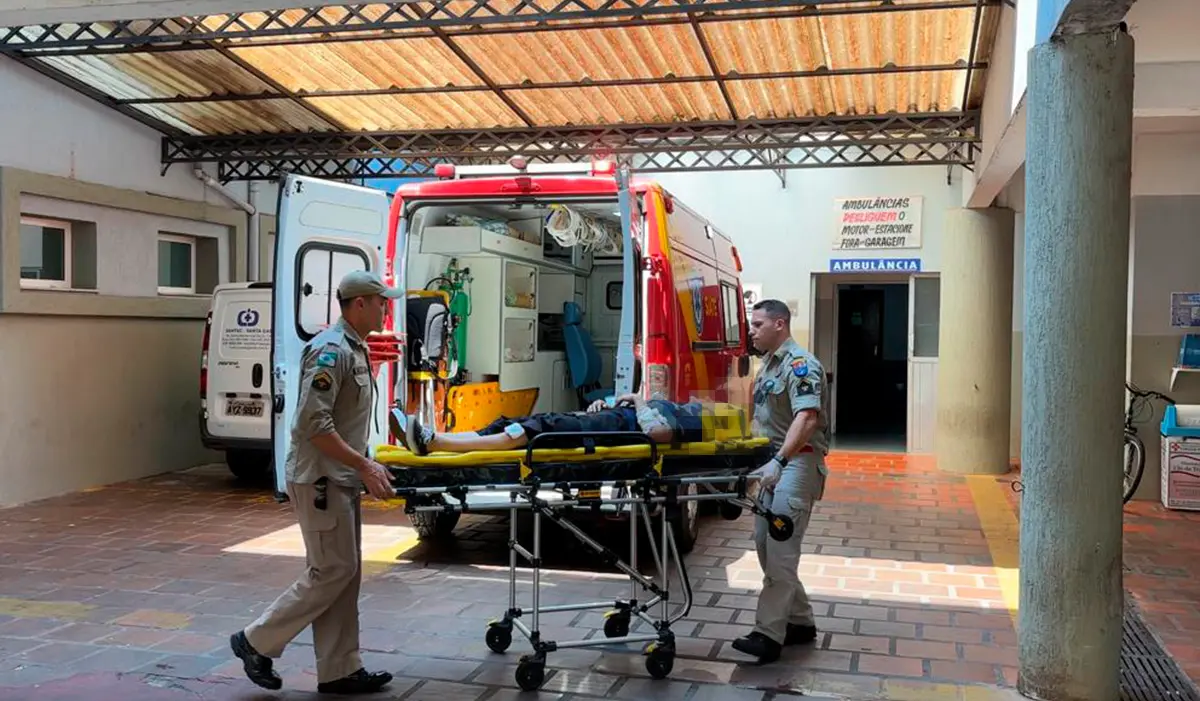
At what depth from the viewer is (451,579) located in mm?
6344

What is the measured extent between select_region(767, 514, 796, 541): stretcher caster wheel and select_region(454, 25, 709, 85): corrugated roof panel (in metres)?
4.70

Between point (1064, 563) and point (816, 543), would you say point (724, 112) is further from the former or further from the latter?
point (1064, 563)

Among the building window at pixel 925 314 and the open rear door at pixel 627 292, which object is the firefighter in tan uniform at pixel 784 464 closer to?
the open rear door at pixel 627 292

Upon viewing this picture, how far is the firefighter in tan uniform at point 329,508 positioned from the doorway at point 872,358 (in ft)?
37.9

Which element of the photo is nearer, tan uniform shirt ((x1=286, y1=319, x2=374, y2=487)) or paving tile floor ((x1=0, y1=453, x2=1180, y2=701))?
tan uniform shirt ((x1=286, y1=319, x2=374, y2=487))

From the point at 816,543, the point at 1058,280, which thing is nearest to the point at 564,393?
the point at 816,543

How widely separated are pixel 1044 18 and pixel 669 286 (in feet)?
8.81

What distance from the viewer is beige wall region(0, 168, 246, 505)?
8.74 meters

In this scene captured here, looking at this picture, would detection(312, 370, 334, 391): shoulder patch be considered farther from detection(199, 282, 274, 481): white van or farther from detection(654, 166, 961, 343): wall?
detection(654, 166, 961, 343): wall

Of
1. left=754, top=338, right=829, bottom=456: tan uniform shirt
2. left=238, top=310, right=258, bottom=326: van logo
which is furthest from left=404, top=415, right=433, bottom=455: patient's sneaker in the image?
left=238, top=310, right=258, bottom=326: van logo

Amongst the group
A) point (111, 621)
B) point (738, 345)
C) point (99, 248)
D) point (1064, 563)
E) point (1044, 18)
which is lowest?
point (111, 621)

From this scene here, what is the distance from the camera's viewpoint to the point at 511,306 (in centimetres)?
784

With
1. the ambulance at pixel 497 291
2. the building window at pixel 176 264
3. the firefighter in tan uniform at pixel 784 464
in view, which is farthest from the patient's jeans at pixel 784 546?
the building window at pixel 176 264

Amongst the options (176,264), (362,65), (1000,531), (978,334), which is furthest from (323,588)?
(978,334)
